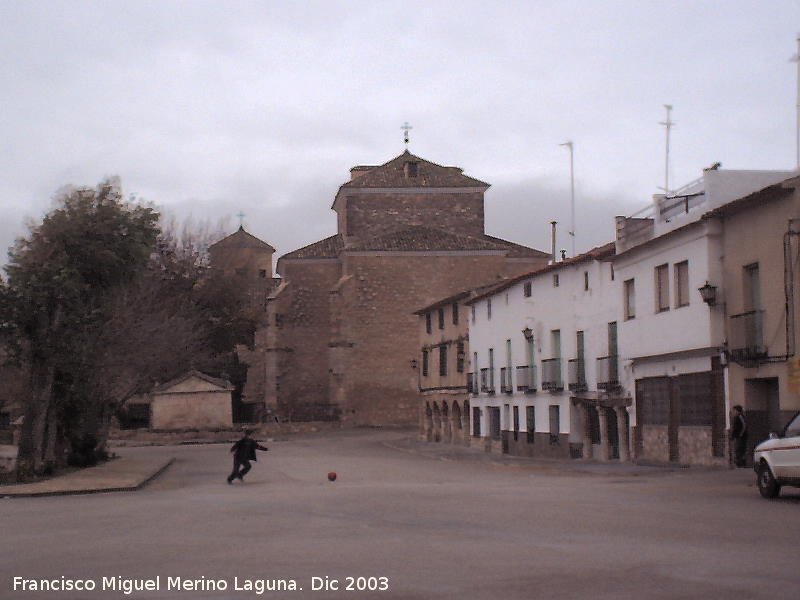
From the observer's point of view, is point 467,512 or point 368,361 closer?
point 467,512

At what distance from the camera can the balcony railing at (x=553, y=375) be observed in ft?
131

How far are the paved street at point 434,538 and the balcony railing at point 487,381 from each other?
71.9ft

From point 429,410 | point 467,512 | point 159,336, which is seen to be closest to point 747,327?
point 467,512

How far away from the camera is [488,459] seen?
3938 cm

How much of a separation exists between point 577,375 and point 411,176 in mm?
35853

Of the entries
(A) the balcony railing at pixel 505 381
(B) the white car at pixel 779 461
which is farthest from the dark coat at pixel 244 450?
(A) the balcony railing at pixel 505 381

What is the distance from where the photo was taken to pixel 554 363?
40312mm

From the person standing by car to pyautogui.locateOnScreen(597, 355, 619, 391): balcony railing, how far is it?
8.21 meters

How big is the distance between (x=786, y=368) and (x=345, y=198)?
4791 centimetres

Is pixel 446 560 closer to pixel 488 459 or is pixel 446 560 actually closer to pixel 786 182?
pixel 786 182

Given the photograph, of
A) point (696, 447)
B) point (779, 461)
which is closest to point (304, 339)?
point (696, 447)

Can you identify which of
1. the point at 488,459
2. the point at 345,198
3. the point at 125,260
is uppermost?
the point at 345,198

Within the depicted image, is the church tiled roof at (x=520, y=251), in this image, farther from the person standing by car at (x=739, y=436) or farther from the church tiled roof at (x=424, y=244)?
the person standing by car at (x=739, y=436)

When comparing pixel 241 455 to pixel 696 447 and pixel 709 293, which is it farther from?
pixel 709 293
